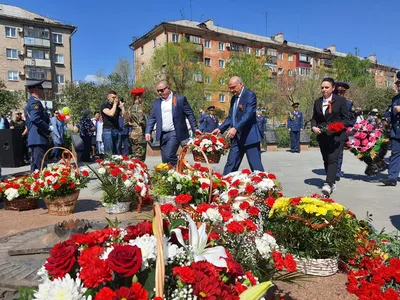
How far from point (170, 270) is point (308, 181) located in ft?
21.3

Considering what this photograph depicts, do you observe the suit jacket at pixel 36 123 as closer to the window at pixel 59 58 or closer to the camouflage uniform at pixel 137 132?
the camouflage uniform at pixel 137 132

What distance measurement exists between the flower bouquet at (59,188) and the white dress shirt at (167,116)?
163 cm

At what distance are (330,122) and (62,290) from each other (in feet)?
18.5

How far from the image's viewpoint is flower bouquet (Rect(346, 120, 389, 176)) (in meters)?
7.08

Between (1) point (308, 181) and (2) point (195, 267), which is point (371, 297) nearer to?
(2) point (195, 267)

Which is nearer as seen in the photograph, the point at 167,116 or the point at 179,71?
the point at 167,116

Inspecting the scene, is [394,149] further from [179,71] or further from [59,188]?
[179,71]

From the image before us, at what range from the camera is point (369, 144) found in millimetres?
7047

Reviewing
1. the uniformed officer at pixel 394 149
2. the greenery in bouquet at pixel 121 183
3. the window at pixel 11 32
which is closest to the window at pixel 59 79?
the window at pixel 11 32

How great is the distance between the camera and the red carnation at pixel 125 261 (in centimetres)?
115

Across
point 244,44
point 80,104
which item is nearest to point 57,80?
point 80,104

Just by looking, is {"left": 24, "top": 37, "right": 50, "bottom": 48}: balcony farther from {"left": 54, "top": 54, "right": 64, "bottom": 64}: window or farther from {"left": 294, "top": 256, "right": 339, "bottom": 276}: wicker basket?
{"left": 294, "top": 256, "right": 339, "bottom": 276}: wicker basket

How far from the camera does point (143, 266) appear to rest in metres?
1.31

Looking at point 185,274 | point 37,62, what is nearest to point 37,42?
point 37,62
